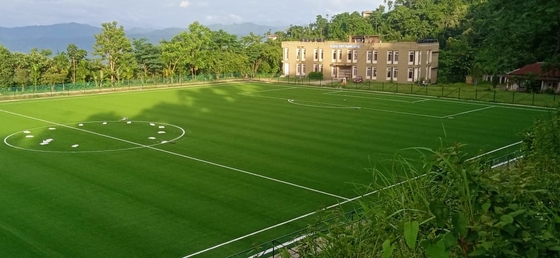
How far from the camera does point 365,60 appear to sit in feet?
194

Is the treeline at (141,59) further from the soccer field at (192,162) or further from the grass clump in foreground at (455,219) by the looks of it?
the grass clump in foreground at (455,219)

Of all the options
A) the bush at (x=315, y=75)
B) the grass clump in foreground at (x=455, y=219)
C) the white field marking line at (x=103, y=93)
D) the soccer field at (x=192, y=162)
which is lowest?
the soccer field at (x=192, y=162)

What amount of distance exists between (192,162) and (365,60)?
1654 inches

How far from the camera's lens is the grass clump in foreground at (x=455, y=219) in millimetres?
3615

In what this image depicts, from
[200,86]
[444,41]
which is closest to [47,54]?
[200,86]

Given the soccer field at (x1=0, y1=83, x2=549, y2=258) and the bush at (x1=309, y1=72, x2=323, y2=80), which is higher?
the bush at (x1=309, y1=72, x2=323, y2=80)

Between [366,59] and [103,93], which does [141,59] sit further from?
[366,59]

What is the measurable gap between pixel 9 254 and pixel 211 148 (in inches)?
448

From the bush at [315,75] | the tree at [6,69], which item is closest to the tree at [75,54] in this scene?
the tree at [6,69]

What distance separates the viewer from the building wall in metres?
56.0

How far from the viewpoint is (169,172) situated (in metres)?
18.7

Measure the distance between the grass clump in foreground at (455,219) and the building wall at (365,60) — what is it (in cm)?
5174

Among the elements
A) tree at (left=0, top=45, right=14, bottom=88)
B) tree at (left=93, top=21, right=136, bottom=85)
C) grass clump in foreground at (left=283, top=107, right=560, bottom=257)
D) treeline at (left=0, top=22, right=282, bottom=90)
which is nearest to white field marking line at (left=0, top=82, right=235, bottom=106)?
treeline at (left=0, top=22, right=282, bottom=90)

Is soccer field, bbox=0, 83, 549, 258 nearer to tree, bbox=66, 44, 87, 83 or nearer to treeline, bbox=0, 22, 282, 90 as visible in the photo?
treeline, bbox=0, 22, 282, 90
